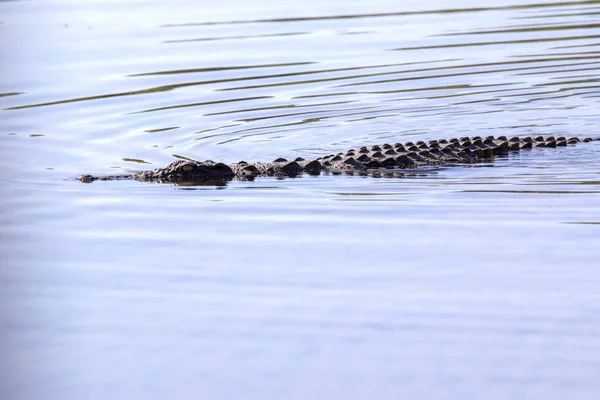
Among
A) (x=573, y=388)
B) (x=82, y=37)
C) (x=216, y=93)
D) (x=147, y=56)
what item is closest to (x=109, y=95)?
(x=216, y=93)

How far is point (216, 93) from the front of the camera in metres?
15.2

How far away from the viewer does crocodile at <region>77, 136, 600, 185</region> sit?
10836 millimetres

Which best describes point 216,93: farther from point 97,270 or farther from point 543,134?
point 97,270

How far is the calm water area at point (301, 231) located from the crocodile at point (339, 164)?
0.70ft

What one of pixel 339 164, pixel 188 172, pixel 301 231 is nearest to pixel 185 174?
pixel 188 172

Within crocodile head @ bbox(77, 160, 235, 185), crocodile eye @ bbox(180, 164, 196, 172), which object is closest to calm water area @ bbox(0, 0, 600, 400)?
crocodile head @ bbox(77, 160, 235, 185)

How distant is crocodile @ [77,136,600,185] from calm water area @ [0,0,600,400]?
0.21 m

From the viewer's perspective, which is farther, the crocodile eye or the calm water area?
the crocodile eye

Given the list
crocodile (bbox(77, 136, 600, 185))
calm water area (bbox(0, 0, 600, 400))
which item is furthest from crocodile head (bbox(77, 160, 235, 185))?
Result: calm water area (bbox(0, 0, 600, 400))

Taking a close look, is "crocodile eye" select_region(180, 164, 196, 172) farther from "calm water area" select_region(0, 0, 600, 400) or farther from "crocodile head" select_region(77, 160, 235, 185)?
"calm water area" select_region(0, 0, 600, 400)

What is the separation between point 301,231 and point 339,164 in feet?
8.19

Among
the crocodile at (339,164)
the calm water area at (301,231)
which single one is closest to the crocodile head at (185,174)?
the crocodile at (339,164)

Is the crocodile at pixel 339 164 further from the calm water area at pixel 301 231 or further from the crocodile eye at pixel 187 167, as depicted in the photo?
the calm water area at pixel 301 231

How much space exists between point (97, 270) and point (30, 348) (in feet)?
4.71
